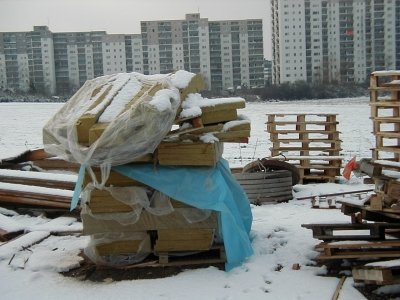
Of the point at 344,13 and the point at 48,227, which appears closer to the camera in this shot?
the point at 48,227

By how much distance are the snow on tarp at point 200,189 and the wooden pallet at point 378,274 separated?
1363mm

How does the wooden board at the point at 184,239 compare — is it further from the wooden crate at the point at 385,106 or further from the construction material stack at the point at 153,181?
the wooden crate at the point at 385,106

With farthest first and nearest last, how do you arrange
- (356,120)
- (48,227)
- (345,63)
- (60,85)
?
(60,85), (345,63), (356,120), (48,227)

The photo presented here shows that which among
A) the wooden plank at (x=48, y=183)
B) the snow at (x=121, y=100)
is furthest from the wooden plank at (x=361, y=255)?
the wooden plank at (x=48, y=183)

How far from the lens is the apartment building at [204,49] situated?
104438 millimetres

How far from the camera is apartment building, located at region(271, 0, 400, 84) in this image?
96625 mm

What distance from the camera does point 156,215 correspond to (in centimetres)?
559

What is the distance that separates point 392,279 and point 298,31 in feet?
326

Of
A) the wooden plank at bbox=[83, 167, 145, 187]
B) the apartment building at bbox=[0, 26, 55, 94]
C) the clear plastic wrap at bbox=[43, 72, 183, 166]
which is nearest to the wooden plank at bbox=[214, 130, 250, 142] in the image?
the clear plastic wrap at bbox=[43, 72, 183, 166]

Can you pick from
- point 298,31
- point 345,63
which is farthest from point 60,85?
point 345,63

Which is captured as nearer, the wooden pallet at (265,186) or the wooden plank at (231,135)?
the wooden plank at (231,135)

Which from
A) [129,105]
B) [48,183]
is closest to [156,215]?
[129,105]

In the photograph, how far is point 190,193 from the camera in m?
5.50

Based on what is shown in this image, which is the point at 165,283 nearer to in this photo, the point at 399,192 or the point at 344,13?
→ the point at 399,192
